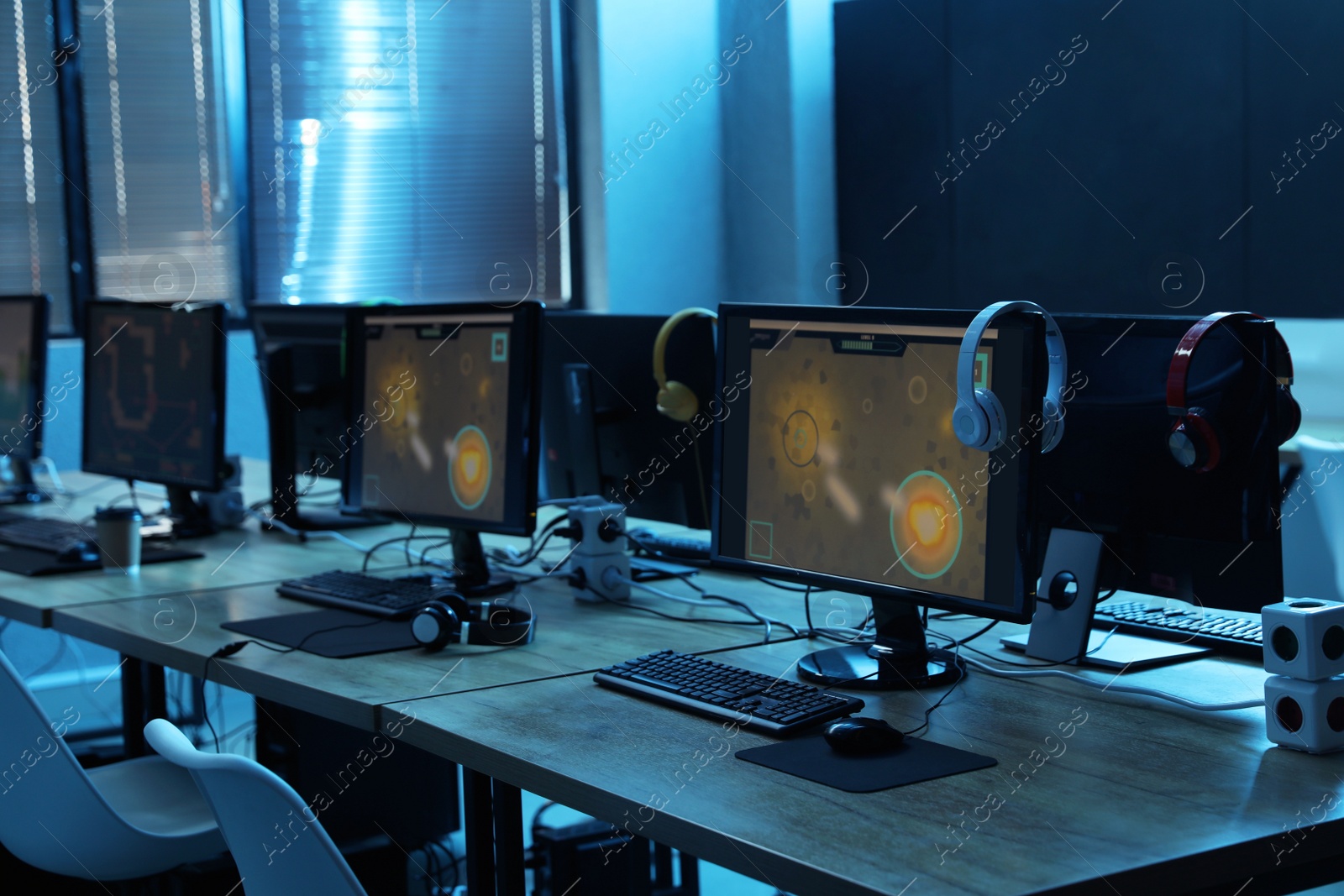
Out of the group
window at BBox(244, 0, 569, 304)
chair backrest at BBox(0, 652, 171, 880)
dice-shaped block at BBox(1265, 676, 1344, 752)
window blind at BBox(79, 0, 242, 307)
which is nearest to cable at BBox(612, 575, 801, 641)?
dice-shaped block at BBox(1265, 676, 1344, 752)

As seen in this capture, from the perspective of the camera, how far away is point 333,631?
2012 mm

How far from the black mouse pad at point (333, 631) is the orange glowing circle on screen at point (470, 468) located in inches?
10.1

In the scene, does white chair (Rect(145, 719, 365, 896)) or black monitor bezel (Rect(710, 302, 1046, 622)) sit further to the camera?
black monitor bezel (Rect(710, 302, 1046, 622))

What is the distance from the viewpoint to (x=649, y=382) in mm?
2410

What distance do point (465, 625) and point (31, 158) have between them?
3227 mm

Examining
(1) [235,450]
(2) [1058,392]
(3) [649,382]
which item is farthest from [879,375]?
(1) [235,450]

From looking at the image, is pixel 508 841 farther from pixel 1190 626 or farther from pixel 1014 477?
pixel 1190 626

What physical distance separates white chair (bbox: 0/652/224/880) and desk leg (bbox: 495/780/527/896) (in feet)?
1.80

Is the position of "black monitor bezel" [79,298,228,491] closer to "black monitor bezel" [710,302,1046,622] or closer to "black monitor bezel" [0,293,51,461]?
"black monitor bezel" [0,293,51,461]

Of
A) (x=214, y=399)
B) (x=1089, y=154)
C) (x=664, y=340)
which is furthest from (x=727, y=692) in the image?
(x=1089, y=154)

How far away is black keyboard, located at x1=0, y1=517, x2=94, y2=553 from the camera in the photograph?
2.75 metres

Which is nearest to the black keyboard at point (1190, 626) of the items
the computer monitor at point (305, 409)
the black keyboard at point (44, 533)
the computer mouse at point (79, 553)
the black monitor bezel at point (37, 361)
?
the computer monitor at point (305, 409)

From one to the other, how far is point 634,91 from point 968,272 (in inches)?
58.1

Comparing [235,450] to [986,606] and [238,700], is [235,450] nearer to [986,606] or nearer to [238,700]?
[238,700]
